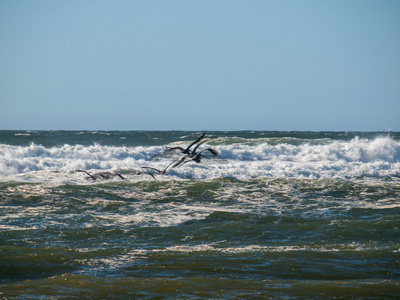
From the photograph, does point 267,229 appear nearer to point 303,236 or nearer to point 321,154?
point 303,236

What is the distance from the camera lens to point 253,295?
500 cm

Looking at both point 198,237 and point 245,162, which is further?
point 245,162

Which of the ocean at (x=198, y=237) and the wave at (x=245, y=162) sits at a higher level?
the wave at (x=245, y=162)

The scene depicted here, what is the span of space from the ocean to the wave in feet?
4.36

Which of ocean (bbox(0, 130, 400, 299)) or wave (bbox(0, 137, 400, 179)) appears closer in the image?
ocean (bbox(0, 130, 400, 299))

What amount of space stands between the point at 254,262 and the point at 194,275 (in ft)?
3.21

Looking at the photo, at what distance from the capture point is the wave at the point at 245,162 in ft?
57.6

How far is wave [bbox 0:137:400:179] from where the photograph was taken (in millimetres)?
17547

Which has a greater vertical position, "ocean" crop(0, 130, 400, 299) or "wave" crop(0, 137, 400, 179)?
"wave" crop(0, 137, 400, 179)

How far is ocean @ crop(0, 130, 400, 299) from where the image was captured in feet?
17.4

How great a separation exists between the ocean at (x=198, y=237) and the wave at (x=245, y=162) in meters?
1.33

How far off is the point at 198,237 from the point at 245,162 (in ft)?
45.5

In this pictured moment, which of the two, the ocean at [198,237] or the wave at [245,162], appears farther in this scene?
the wave at [245,162]

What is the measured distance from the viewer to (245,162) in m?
21.4
